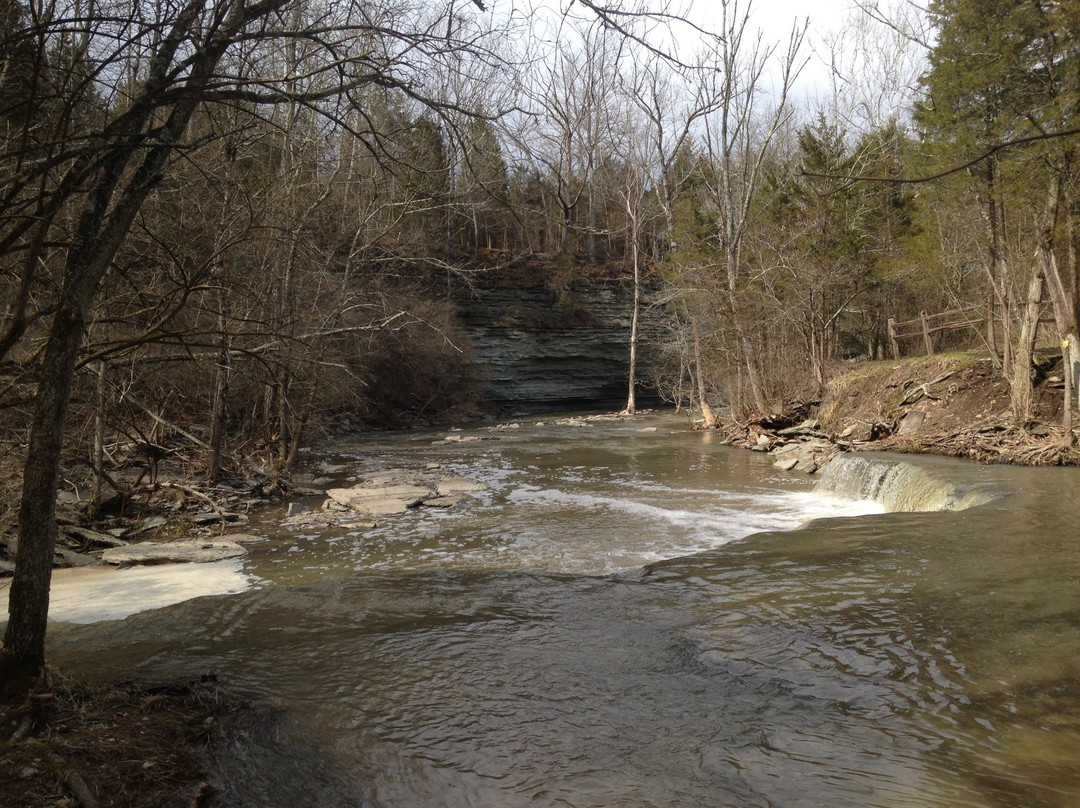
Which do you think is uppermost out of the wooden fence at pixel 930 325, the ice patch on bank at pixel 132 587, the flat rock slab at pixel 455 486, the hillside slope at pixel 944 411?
the wooden fence at pixel 930 325

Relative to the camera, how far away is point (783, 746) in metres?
4.20

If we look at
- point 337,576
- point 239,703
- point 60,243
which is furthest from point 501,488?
point 60,243

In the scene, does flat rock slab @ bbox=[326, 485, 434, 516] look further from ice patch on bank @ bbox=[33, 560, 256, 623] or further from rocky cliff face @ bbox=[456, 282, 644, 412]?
rocky cliff face @ bbox=[456, 282, 644, 412]

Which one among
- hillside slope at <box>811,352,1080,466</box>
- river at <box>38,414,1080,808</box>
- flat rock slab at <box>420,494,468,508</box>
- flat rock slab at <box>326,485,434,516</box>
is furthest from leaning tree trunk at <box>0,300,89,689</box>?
hillside slope at <box>811,352,1080,466</box>

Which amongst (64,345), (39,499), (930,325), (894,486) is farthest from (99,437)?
(930,325)

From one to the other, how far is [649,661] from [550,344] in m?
34.7

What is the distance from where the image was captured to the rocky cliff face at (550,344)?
38.5 metres

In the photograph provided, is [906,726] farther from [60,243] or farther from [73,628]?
[73,628]

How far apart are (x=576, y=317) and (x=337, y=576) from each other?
1322 inches

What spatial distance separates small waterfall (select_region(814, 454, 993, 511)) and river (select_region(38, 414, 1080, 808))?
1.27 feet

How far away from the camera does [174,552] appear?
364 inches

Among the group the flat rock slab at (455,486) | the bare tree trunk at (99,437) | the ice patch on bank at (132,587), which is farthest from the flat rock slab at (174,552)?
the flat rock slab at (455,486)

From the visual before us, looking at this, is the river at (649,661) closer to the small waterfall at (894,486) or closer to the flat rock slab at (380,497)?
the small waterfall at (894,486)

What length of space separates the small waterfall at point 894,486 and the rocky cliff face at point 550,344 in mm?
24276
